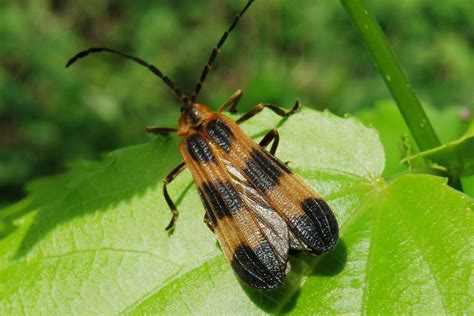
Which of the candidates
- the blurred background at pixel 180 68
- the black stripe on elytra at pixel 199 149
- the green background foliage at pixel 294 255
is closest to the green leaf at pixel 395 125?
the green background foliage at pixel 294 255

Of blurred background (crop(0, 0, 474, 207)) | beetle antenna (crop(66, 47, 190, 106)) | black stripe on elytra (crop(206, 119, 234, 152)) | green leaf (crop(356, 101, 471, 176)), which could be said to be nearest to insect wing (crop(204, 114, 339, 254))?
black stripe on elytra (crop(206, 119, 234, 152))

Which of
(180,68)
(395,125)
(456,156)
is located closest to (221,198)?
(456,156)

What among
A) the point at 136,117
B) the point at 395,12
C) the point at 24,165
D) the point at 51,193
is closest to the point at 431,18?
the point at 395,12

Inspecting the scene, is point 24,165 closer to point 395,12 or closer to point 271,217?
point 395,12

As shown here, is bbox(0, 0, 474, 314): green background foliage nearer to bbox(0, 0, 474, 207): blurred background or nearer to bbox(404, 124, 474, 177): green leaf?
bbox(404, 124, 474, 177): green leaf

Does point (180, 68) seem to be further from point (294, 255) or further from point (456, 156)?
point (456, 156)

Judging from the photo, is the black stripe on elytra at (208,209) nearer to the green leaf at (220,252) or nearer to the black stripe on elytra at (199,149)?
the green leaf at (220,252)
